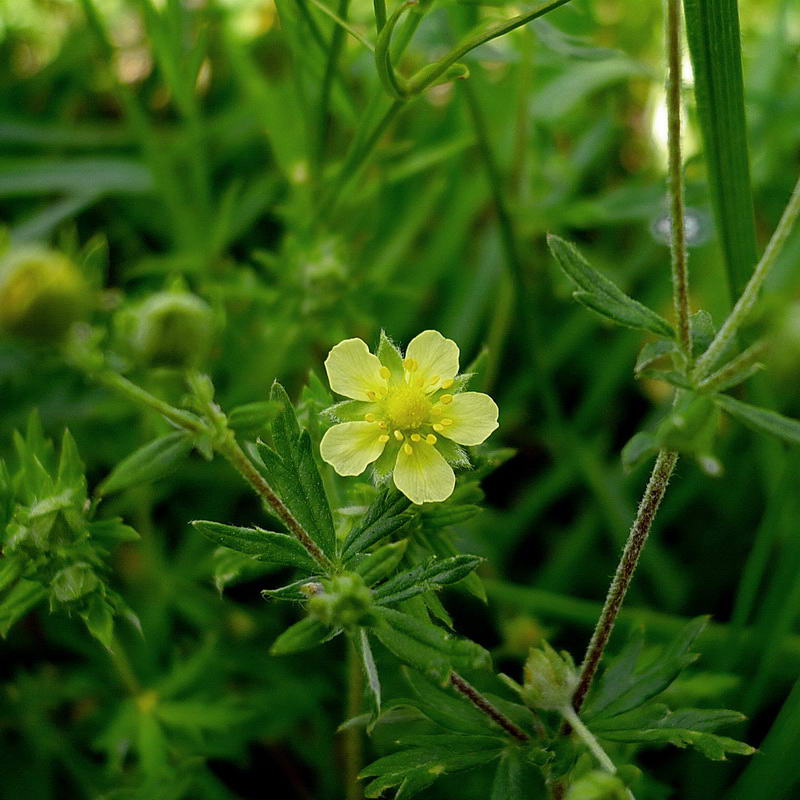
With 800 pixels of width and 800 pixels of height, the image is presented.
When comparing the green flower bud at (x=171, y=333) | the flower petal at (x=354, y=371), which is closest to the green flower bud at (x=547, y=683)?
the flower petal at (x=354, y=371)

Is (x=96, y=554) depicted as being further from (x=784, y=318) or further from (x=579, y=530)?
(x=579, y=530)

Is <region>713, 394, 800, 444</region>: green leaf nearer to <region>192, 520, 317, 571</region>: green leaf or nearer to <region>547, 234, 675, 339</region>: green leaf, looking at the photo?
<region>547, 234, 675, 339</region>: green leaf

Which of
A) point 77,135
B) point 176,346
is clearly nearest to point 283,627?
point 176,346

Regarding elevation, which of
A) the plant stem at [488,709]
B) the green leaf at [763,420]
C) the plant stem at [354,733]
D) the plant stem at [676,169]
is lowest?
the plant stem at [354,733]

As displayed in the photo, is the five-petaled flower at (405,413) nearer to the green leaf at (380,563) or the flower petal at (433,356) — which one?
the flower petal at (433,356)

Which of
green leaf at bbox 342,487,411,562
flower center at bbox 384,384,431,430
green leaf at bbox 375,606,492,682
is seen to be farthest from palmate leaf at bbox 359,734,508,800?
flower center at bbox 384,384,431,430
